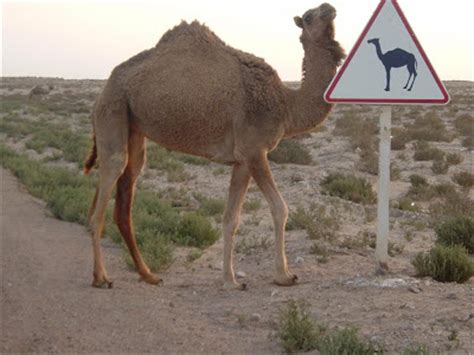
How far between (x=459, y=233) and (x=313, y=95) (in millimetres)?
3376

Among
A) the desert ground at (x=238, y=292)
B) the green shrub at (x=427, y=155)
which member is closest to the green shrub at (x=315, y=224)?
the desert ground at (x=238, y=292)

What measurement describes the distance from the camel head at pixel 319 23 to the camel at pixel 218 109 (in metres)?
0.01

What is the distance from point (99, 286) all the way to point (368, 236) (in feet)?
14.7

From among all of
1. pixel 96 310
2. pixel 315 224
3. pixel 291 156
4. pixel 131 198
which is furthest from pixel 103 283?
pixel 291 156

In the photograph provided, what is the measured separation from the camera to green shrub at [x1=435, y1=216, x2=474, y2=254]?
10.3 meters

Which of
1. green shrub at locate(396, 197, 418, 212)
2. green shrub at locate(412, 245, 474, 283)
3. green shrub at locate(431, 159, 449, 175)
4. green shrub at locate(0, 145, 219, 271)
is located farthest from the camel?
green shrub at locate(431, 159, 449, 175)

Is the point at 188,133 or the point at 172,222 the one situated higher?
the point at 188,133

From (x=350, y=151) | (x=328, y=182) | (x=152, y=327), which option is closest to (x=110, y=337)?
(x=152, y=327)

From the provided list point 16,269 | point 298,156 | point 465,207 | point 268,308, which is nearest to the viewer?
point 268,308

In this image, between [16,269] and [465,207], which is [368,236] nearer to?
[465,207]

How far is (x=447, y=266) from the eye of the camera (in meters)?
8.36

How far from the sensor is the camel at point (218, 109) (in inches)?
320

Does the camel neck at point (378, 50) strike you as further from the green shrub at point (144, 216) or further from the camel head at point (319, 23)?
the green shrub at point (144, 216)

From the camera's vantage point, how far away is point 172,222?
11.9m
